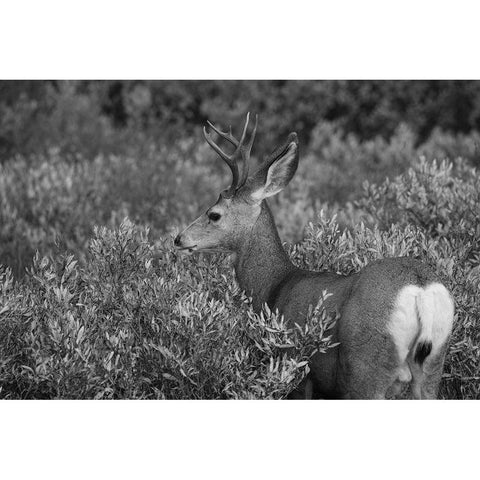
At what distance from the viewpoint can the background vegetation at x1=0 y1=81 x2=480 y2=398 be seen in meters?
5.36

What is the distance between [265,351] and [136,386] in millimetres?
725

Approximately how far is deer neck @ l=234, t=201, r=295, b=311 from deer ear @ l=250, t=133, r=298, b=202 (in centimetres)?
10

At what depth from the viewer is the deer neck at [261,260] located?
594cm

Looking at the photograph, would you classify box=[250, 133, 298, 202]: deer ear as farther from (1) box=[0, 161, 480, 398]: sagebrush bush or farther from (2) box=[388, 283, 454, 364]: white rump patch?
(2) box=[388, 283, 454, 364]: white rump patch

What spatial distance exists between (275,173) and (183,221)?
3485mm

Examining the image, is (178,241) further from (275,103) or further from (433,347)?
(275,103)

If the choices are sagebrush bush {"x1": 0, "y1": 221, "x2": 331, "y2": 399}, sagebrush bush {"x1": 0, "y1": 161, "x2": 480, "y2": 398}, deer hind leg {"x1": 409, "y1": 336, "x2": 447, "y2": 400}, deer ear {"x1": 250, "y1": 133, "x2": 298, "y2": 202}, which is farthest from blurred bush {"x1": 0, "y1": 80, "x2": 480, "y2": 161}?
deer hind leg {"x1": 409, "y1": 336, "x2": 447, "y2": 400}

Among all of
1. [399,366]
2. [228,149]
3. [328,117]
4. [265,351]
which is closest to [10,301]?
[265,351]

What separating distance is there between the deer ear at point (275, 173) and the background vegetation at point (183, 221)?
55cm

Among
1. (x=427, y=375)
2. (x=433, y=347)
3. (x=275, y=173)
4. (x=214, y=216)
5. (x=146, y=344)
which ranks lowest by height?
(x=146, y=344)

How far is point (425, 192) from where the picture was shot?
25.8 feet

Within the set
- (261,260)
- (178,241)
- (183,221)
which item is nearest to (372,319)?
(261,260)

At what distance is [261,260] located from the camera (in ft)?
19.6

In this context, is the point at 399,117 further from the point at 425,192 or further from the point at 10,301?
the point at 10,301
